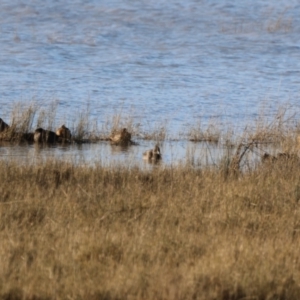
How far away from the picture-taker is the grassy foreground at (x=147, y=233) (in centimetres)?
614

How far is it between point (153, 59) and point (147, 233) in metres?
19.2

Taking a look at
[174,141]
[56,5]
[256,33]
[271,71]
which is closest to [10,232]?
[174,141]

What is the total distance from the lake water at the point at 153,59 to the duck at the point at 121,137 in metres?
0.28

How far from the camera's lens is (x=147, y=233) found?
7414 millimetres

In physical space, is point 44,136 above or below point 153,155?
above

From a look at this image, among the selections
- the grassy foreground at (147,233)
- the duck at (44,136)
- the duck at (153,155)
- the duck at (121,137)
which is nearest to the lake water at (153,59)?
the duck at (121,137)

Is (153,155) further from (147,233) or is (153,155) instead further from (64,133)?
(147,233)

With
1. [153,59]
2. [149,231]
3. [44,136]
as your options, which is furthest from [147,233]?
[153,59]

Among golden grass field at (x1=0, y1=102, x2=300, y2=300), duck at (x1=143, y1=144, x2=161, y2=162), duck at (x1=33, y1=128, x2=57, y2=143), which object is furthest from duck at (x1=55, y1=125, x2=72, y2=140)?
golden grass field at (x1=0, y1=102, x2=300, y2=300)

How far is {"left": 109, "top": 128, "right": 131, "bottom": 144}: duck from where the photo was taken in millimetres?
14398

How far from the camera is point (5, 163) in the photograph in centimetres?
1020

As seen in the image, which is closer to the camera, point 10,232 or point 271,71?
point 10,232

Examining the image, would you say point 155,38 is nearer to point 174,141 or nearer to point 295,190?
point 174,141

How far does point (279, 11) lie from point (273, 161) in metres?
25.3
